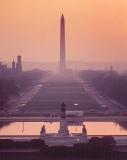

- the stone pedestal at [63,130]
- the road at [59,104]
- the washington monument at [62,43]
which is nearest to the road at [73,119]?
the road at [59,104]

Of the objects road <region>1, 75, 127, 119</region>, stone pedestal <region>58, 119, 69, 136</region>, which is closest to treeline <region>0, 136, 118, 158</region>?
stone pedestal <region>58, 119, 69, 136</region>

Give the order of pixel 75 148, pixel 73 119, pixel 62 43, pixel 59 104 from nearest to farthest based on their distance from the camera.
A: pixel 75 148 → pixel 73 119 → pixel 59 104 → pixel 62 43

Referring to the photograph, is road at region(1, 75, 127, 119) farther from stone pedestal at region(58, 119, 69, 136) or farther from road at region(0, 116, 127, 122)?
stone pedestal at region(58, 119, 69, 136)

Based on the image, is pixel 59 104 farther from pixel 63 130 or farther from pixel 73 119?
pixel 63 130

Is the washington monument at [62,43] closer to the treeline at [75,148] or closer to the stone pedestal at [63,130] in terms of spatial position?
the stone pedestal at [63,130]

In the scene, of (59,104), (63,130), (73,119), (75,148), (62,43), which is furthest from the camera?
(62,43)

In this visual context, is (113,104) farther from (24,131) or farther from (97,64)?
(97,64)

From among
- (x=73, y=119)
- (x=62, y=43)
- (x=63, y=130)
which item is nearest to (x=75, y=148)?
(x=63, y=130)

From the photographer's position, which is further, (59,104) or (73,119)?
(59,104)
